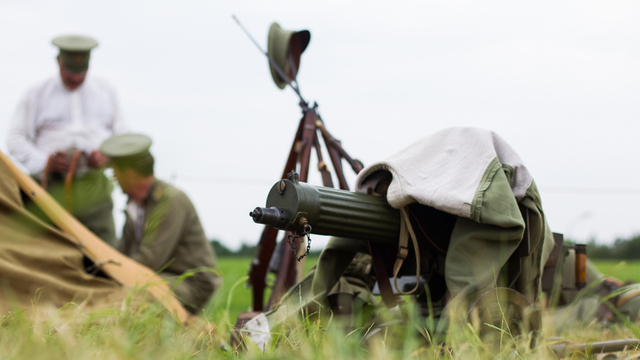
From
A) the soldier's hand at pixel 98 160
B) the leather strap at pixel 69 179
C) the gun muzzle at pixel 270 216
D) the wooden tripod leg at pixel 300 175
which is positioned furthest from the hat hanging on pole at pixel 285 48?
the gun muzzle at pixel 270 216

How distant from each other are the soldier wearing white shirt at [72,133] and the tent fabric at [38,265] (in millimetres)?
1260

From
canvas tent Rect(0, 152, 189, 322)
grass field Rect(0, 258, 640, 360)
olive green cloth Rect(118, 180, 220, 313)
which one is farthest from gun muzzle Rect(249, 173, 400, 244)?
olive green cloth Rect(118, 180, 220, 313)

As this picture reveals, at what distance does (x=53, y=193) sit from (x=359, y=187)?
2.60 m

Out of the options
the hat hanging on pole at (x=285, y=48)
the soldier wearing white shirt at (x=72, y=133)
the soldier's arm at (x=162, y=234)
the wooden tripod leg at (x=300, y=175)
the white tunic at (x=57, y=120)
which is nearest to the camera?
the wooden tripod leg at (x=300, y=175)

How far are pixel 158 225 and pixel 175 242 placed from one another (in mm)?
154

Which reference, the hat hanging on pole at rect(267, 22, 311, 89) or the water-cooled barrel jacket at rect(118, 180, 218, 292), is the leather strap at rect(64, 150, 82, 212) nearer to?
the water-cooled barrel jacket at rect(118, 180, 218, 292)

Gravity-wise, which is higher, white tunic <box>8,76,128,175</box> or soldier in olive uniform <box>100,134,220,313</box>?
white tunic <box>8,76,128,175</box>

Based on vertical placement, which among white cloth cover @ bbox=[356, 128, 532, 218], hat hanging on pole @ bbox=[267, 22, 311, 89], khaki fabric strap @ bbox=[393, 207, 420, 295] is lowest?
khaki fabric strap @ bbox=[393, 207, 420, 295]

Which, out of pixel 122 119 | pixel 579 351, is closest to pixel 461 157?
pixel 579 351

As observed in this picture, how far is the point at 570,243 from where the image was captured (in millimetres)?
3119

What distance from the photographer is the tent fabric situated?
2.44 metres

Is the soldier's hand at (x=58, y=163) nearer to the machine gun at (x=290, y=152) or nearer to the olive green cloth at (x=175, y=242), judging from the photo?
the olive green cloth at (x=175, y=242)

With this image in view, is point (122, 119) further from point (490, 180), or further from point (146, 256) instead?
point (490, 180)

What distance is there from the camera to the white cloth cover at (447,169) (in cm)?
205
